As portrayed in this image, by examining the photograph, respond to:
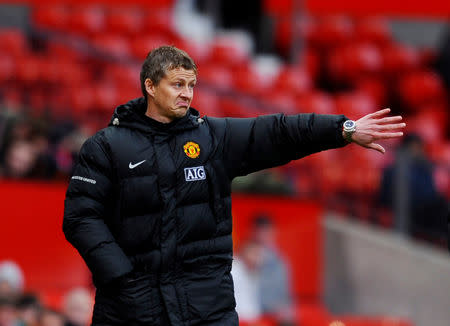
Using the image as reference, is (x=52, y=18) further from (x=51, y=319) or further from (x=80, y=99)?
(x=51, y=319)

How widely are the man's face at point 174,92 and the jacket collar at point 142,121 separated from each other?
0.18 ft

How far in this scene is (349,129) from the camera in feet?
13.7

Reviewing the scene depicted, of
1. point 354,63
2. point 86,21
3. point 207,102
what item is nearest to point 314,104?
point 207,102

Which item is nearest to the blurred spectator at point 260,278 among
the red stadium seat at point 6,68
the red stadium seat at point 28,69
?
the red stadium seat at point 28,69

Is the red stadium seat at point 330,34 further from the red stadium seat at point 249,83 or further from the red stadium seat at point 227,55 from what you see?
the red stadium seat at point 249,83

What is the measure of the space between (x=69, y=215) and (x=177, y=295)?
1.83ft

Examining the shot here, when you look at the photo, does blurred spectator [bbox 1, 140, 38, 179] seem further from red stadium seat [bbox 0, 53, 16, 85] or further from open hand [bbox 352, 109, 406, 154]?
open hand [bbox 352, 109, 406, 154]

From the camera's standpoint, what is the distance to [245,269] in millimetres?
8883

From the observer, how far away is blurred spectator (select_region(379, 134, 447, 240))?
952 centimetres

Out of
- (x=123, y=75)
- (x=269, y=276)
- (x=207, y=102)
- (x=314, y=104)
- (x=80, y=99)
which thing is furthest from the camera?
(x=314, y=104)

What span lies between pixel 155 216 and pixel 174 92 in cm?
52

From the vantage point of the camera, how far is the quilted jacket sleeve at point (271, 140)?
425cm

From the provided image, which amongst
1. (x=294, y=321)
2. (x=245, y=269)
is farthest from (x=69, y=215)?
(x=245, y=269)

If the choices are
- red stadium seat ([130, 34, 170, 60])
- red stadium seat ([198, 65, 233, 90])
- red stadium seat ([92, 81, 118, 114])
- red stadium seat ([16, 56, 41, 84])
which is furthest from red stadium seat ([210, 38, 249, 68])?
red stadium seat ([16, 56, 41, 84])
